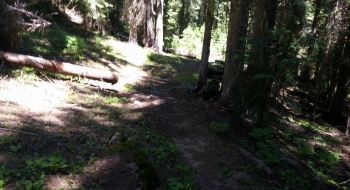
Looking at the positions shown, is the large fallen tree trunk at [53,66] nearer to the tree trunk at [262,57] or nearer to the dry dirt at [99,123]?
the dry dirt at [99,123]

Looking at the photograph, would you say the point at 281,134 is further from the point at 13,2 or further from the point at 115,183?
the point at 13,2

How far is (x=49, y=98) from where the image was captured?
7.58m

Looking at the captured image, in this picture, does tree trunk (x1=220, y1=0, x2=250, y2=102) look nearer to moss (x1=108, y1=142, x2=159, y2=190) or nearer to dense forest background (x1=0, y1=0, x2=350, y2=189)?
dense forest background (x1=0, y1=0, x2=350, y2=189)

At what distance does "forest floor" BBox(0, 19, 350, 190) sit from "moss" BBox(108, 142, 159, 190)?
126mm

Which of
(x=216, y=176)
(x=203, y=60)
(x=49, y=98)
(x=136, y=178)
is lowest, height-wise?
(x=216, y=176)

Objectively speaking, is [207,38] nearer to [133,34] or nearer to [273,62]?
[273,62]

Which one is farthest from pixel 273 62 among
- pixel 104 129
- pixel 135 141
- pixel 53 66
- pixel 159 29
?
pixel 159 29

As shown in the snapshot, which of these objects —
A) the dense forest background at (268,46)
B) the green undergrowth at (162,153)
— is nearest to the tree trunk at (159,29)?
the dense forest background at (268,46)

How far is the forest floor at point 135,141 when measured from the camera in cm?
439

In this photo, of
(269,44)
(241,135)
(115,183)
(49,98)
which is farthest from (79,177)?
(269,44)

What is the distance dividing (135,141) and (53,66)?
4760 mm

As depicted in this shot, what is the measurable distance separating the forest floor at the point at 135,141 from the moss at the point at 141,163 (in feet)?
0.41

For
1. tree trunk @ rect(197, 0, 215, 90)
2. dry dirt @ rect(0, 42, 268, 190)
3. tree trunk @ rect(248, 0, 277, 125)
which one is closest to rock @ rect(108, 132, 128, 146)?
dry dirt @ rect(0, 42, 268, 190)

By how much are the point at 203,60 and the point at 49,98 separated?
5.78 metres
